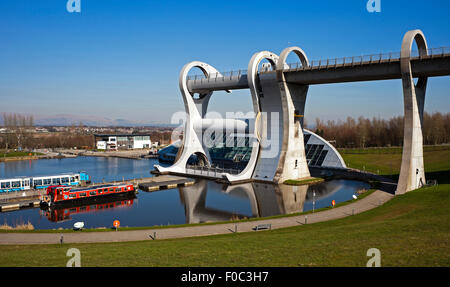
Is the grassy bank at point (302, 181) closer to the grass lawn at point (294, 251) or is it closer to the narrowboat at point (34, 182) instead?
the grass lawn at point (294, 251)

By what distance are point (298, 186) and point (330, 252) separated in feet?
Result: 89.5

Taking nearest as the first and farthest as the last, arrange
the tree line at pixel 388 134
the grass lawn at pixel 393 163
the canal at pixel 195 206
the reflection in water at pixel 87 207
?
the canal at pixel 195 206
the reflection in water at pixel 87 207
the grass lawn at pixel 393 163
the tree line at pixel 388 134

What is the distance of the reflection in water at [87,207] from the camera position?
2967cm

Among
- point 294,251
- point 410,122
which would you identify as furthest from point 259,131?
point 294,251

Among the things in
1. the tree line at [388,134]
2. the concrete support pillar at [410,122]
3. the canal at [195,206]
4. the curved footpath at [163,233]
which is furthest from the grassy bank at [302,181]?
the tree line at [388,134]

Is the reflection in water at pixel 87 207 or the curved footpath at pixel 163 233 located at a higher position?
the curved footpath at pixel 163 233

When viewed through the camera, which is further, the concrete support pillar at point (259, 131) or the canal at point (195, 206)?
the concrete support pillar at point (259, 131)

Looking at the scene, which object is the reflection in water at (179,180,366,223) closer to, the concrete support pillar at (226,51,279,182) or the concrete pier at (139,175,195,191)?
the concrete pier at (139,175,195,191)

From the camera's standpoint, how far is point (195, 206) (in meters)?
32.8

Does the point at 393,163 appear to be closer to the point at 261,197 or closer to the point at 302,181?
the point at 302,181
